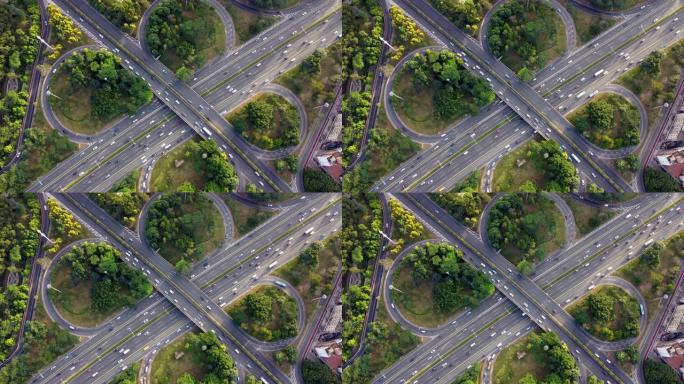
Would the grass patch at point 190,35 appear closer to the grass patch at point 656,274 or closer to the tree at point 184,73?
the tree at point 184,73

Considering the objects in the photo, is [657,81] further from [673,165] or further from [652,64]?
[673,165]

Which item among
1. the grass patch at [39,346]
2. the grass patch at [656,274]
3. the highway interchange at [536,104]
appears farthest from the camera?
the highway interchange at [536,104]

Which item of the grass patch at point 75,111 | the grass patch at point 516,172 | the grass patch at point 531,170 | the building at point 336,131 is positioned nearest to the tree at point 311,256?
the building at point 336,131

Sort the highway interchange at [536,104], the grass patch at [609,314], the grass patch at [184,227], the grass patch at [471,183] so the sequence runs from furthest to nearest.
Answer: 1. the highway interchange at [536,104]
2. the grass patch at [471,183]
3. the grass patch at [609,314]
4. the grass patch at [184,227]

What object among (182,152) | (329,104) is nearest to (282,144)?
(329,104)

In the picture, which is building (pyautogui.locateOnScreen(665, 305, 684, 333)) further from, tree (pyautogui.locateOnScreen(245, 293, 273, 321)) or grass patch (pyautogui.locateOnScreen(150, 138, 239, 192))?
grass patch (pyautogui.locateOnScreen(150, 138, 239, 192))

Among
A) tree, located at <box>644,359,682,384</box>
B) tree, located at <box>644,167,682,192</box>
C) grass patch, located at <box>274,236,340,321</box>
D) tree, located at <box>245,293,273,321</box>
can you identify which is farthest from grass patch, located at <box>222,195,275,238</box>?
tree, located at <box>644,359,682,384</box>

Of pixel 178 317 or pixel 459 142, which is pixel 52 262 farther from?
pixel 459 142
